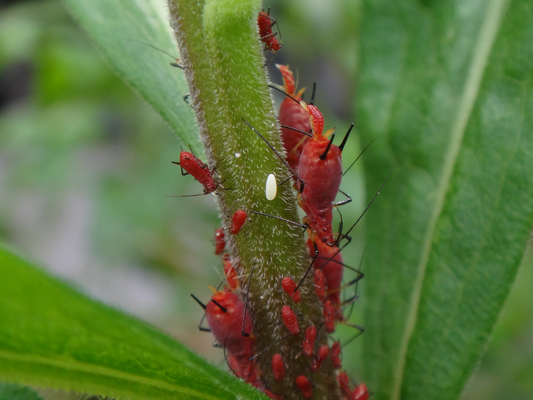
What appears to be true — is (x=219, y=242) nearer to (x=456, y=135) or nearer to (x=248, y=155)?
(x=248, y=155)

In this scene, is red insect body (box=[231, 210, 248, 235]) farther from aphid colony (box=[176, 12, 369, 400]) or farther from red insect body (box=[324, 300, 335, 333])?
red insect body (box=[324, 300, 335, 333])

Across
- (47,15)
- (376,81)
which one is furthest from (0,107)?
(376,81)

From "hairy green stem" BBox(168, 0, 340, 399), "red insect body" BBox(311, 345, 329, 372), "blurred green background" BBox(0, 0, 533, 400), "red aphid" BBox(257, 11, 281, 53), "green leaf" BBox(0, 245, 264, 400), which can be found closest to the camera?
"green leaf" BBox(0, 245, 264, 400)

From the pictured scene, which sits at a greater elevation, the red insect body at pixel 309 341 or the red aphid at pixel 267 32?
the red aphid at pixel 267 32

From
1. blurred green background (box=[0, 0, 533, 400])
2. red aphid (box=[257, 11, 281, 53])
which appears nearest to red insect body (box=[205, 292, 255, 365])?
red aphid (box=[257, 11, 281, 53])

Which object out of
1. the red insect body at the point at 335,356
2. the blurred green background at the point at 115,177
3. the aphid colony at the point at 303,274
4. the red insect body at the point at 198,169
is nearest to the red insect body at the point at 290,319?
the aphid colony at the point at 303,274

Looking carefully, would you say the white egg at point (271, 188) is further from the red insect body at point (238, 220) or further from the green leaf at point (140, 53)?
the green leaf at point (140, 53)
